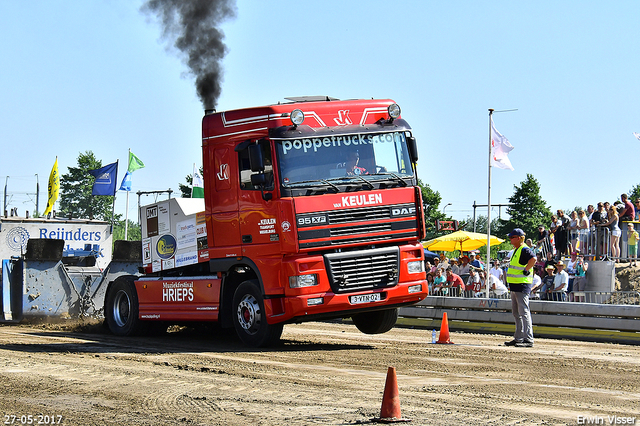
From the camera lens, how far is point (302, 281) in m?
11.4

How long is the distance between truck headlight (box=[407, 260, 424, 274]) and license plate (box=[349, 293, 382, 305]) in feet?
2.27

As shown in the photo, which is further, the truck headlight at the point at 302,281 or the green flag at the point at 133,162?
the green flag at the point at 133,162

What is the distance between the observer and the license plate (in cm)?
1175

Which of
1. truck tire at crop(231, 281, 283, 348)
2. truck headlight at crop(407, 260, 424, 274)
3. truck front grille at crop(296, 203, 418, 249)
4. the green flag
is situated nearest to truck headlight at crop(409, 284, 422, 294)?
truck headlight at crop(407, 260, 424, 274)

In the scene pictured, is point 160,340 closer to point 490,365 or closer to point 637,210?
point 490,365

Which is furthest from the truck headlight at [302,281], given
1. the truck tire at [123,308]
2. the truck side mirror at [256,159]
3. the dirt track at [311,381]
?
the truck tire at [123,308]

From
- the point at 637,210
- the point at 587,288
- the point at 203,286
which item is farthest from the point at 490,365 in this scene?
the point at 637,210

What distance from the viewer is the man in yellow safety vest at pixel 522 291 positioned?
12836 millimetres

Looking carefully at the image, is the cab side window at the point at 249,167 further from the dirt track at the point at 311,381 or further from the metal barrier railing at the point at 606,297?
the metal barrier railing at the point at 606,297

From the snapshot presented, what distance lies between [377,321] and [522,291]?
252 cm

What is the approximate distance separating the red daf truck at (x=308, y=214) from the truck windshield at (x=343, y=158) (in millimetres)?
15

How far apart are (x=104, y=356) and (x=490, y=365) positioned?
5386 millimetres

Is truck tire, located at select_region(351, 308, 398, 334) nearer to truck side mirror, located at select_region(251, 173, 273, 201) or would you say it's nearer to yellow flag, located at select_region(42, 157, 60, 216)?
truck side mirror, located at select_region(251, 173, 273, 201)

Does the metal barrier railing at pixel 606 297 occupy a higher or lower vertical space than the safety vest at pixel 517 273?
lower
